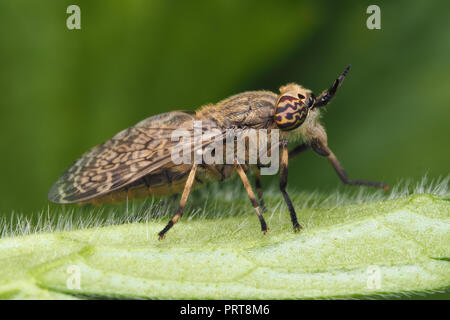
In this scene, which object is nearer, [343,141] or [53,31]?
[53,31]

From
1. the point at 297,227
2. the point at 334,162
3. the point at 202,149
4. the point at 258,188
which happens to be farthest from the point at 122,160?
the point at 334,162

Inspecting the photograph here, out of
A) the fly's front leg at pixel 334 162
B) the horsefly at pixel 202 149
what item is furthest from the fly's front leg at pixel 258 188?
the fly's front leg at pixel 334 162

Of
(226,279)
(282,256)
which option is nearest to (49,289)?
(226,279)

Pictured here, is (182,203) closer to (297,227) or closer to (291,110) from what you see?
(297,227)

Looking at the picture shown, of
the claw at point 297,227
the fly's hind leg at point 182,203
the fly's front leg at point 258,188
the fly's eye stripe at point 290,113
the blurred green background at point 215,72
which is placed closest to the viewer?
the claw at point 297,227

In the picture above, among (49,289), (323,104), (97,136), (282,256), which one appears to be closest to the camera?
(49,289)

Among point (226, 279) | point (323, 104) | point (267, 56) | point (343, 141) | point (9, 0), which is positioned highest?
point (9, 0)

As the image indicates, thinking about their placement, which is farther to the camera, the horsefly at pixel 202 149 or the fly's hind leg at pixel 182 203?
the horsefly at pixel 202 149

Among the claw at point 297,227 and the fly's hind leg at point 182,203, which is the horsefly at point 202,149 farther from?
the claw at point 297,227

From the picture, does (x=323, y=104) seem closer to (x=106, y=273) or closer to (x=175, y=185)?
(x=175, y=185)
